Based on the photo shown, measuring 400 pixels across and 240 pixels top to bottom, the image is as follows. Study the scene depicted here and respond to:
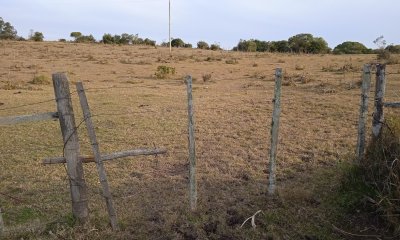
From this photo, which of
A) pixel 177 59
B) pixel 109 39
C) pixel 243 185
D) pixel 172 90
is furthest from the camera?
pixel 109 39

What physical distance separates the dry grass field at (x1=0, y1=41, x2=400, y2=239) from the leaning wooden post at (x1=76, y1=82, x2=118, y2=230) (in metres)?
0.18

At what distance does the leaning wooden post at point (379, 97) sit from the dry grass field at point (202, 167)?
0.71 metres

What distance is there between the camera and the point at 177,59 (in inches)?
1029

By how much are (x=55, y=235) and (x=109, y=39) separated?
42.3m

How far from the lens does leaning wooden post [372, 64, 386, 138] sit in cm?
468

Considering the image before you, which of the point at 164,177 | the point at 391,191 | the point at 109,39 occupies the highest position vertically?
the point at 109,39

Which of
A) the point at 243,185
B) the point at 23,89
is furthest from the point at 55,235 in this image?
the point at 23,89

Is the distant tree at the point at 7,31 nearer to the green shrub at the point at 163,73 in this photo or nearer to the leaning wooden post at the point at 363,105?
the green shrub at the point at 163,73

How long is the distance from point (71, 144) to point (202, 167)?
9.04ft

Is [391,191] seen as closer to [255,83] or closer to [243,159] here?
[243,159]

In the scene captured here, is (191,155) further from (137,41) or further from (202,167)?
(137,41)

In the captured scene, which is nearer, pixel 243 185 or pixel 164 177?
pixel 243 185

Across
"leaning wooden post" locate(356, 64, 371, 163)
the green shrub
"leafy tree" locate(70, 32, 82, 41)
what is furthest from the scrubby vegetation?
"leaning wooden post" locate(356, 64, 371, 163)

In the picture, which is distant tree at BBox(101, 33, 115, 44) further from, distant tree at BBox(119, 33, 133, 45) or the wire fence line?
the wire fence line
